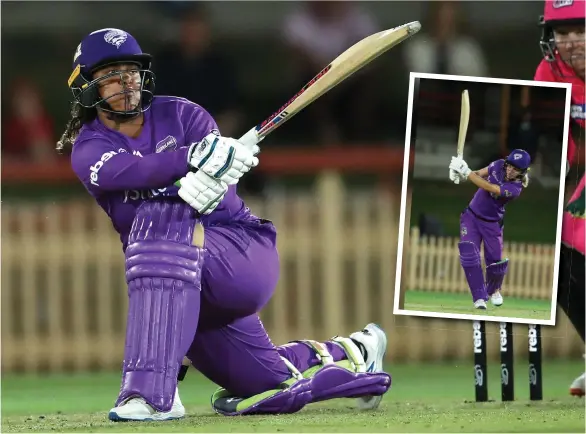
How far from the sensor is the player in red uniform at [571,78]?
5227 millimetres

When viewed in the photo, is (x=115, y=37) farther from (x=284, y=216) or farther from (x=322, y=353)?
(x=284, y=216)

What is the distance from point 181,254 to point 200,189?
9.5 inches

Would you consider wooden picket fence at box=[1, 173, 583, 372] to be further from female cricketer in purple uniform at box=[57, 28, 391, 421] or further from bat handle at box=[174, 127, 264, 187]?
bat handle at box=[174, 127, 264, 187]

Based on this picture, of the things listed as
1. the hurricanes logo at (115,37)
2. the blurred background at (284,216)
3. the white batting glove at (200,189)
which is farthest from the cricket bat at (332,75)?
the blurred background at (284,216)

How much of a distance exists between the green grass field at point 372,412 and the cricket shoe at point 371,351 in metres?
0.06

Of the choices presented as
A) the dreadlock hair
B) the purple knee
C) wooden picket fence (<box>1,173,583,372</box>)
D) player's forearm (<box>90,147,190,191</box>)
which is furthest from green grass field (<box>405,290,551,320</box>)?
wooden picket fence (<box>1,173,583,372</box>)

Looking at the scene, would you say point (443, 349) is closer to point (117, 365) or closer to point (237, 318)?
point (117, 365)

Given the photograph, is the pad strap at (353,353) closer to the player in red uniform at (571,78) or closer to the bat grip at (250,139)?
the player in red uniform at (571,78)

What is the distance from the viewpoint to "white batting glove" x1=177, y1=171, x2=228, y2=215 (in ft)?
15.4

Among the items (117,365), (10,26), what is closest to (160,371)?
(117,365)

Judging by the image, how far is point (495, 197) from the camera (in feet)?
15.6

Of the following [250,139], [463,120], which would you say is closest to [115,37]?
[250,139]

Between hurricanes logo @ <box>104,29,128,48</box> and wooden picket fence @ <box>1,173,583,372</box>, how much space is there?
4.16 meters

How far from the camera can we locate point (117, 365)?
29.9ft
